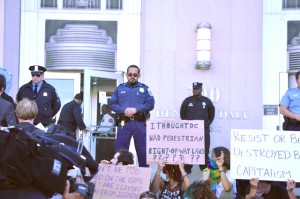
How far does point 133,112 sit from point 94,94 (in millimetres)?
3630

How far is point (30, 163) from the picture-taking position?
3.69 meters

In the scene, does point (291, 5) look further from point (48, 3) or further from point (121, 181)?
point (121, 181)

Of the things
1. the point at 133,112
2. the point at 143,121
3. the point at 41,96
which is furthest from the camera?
the point at 41,96

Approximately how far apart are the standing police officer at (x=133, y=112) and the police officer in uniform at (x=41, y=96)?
3.28ft

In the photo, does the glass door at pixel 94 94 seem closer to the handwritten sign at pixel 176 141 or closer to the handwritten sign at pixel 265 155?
the handwritten sign at pixel 176 141

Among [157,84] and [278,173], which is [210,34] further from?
[278,173]

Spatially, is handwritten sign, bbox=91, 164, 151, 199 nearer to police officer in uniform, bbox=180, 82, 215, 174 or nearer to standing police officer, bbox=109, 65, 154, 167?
standing police officer, bbox=109, 65, 154, 167

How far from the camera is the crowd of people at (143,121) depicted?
771 centimetres

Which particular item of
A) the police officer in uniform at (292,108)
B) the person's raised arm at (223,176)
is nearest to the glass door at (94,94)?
the police officer in uniform at (292,108)

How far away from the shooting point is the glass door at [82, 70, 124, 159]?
1267cm

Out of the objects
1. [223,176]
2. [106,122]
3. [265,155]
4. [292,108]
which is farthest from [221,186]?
[106,122]

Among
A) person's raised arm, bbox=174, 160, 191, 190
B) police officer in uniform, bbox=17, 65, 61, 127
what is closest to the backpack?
person's raised arm, bbox=174, 160, 191, 190

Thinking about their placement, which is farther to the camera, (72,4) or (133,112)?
(72,4)

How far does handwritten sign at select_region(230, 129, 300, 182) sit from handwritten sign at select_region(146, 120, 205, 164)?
564mm
